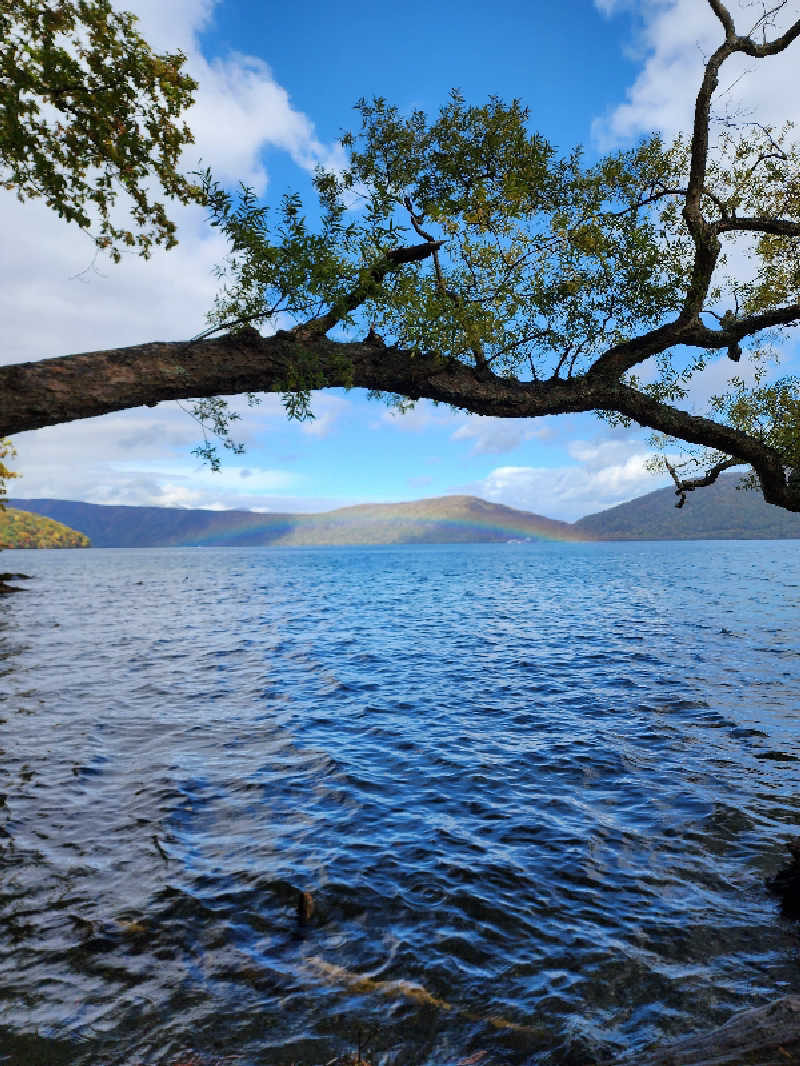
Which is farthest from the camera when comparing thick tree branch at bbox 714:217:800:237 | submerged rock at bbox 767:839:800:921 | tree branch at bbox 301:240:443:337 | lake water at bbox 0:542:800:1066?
thick tree branch at bbox 714:217:800:237

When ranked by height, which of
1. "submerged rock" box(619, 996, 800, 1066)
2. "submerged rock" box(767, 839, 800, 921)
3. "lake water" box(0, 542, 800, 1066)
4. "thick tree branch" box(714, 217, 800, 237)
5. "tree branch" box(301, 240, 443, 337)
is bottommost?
"lake water" box(0, 542, 800, 1066)

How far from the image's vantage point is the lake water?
659 cm

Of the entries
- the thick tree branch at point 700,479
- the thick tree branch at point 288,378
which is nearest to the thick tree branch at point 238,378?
the thick tree branch at point 288,378

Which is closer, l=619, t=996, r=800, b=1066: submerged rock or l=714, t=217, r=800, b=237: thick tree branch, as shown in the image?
l=619, t=996, r=800, b=1066: submerged rock

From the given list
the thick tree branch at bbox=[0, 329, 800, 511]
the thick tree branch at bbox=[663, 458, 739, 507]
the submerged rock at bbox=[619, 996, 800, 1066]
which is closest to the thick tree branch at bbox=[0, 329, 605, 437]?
the thick tree branch at bbox=[0, 329, 800, 511]

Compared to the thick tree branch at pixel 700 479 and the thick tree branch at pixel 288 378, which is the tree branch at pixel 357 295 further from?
the thick tree branch at pixel 700 479

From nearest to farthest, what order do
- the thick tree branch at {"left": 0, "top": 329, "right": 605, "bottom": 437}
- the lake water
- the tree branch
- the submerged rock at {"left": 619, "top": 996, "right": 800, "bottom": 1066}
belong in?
the submerged rock at {"left": 619, "top": 996, "right": 800, "bottom": 1066} → the lake water → the thick tree branch at {"left": 0, "top": 329, "right": 605, "bottom": 437} → the tree branch

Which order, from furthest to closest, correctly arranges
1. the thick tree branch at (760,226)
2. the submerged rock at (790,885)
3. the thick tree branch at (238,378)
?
1. the thick tree branch at (760,226)
2. the thick tree branch at (238,378)
3. the submerged rock at (790,885)

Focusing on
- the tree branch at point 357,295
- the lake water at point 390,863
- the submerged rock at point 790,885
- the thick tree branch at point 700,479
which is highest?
the tree branch at point 357,295

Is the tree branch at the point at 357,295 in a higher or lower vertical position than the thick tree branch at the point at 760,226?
lower

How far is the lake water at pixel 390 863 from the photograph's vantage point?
6586 millimetres

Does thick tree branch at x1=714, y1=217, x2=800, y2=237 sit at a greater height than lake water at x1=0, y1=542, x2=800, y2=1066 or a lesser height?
greater

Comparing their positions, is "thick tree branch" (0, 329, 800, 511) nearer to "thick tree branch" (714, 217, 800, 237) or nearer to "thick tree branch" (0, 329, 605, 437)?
"thick tree branch" (0, 329, 605, 437)

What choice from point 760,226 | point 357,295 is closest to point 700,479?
point 760,226
